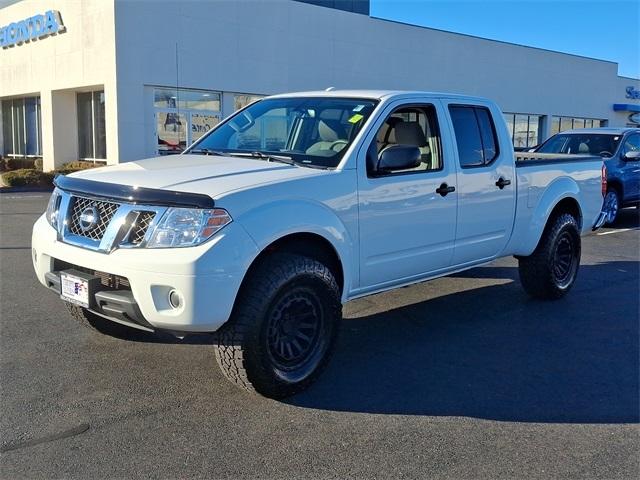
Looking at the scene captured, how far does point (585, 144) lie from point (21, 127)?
23675mm

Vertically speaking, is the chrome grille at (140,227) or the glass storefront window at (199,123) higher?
the glass storefront window at (199,123)

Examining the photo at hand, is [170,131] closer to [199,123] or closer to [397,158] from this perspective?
[199,123]

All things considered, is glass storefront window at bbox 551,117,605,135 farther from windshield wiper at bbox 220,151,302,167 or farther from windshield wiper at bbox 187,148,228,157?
windshield wiper at bbox 220,151,302,167

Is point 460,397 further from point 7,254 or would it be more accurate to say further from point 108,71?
point 108,71

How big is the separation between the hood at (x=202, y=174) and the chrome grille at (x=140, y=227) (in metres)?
0.20

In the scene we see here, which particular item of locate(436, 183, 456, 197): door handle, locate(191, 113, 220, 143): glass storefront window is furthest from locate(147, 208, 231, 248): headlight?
locate(191, 113, 220, 143): glass storefront window

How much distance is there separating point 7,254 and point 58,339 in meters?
4.14

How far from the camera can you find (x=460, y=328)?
5801mm

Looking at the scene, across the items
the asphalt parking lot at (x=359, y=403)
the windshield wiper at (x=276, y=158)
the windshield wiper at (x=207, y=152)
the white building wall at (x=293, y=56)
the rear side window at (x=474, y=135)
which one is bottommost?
the asphalt parking lot at (x=359, y=403)

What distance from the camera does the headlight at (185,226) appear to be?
3.66 m

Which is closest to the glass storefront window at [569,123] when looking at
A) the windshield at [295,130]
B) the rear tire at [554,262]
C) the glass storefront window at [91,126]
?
the glass storefront window at [91,126]

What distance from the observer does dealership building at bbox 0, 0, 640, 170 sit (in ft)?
65.4

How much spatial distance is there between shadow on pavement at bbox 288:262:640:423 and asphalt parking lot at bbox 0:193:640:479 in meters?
0.02

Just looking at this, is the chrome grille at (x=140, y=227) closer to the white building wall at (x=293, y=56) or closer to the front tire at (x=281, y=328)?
the front tire at (x=281, y=328)
